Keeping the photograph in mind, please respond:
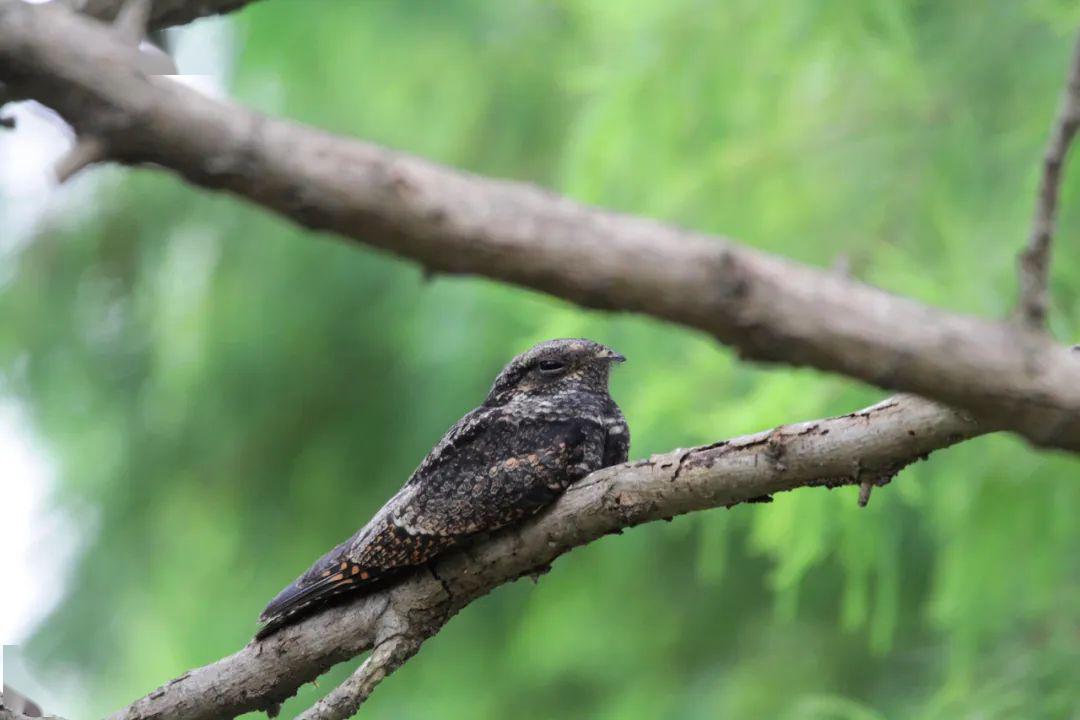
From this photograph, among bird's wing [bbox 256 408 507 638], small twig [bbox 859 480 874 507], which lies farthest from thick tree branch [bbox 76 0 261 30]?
small twig [bbox 859 480 874 507]

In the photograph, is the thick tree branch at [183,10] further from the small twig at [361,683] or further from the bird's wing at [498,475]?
the small twig at [361,683]

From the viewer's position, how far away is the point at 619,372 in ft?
24.0

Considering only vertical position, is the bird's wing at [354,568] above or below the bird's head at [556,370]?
below

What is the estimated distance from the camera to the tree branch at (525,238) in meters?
1.60

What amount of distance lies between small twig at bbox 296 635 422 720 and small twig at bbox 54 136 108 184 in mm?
1450

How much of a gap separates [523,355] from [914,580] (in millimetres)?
3668

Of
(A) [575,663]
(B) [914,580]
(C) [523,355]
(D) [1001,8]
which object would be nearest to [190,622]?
(A) [575,663]

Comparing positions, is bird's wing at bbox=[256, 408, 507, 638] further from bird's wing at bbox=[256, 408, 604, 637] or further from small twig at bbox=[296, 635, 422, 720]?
small twig at bbox=[296, 635, 422, 720]

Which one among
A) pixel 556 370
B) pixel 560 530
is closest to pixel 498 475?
pixel 560 530

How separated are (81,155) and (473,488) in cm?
188

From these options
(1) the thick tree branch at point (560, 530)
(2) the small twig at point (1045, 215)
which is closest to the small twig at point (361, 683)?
(1) the thick tree branch at point (560, 530)

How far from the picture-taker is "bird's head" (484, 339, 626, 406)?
3945 mm

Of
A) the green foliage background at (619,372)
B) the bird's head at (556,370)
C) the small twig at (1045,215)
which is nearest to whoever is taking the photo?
the small twig at (1045,215)

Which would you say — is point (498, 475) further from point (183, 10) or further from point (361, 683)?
point (183, 10)
